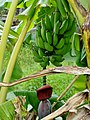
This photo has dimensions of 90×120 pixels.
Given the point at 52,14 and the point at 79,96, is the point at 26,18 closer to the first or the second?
the point at 52,14

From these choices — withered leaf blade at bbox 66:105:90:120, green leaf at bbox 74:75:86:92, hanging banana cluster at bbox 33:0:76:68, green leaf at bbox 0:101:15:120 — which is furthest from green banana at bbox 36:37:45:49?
withered leaf blade at bbox 66:105:90:120

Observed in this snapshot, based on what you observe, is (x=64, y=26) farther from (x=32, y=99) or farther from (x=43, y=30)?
(x=32, y=99)

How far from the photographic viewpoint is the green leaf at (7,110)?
29.9 inches

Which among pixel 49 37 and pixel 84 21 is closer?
pixel 84 21

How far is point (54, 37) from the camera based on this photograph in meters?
1.18

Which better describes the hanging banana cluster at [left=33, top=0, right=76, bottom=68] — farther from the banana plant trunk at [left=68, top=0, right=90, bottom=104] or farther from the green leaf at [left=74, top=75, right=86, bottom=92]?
the banana plant trunk at [left=68, top=0, right=90, bottom=104]

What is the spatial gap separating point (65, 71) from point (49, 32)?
547mm

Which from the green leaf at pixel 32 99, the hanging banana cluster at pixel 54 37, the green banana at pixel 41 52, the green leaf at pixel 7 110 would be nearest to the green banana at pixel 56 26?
the hanging banana cluster at pixel 54 37

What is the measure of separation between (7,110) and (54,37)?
469 mm

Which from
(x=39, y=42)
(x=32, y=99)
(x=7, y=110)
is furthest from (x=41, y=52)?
(x=7, y=110)

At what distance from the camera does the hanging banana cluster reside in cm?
115

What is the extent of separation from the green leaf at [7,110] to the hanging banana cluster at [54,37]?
442 millimetres

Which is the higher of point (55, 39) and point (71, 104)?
point (55, 39)

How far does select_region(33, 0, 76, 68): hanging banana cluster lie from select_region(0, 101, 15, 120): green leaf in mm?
442
